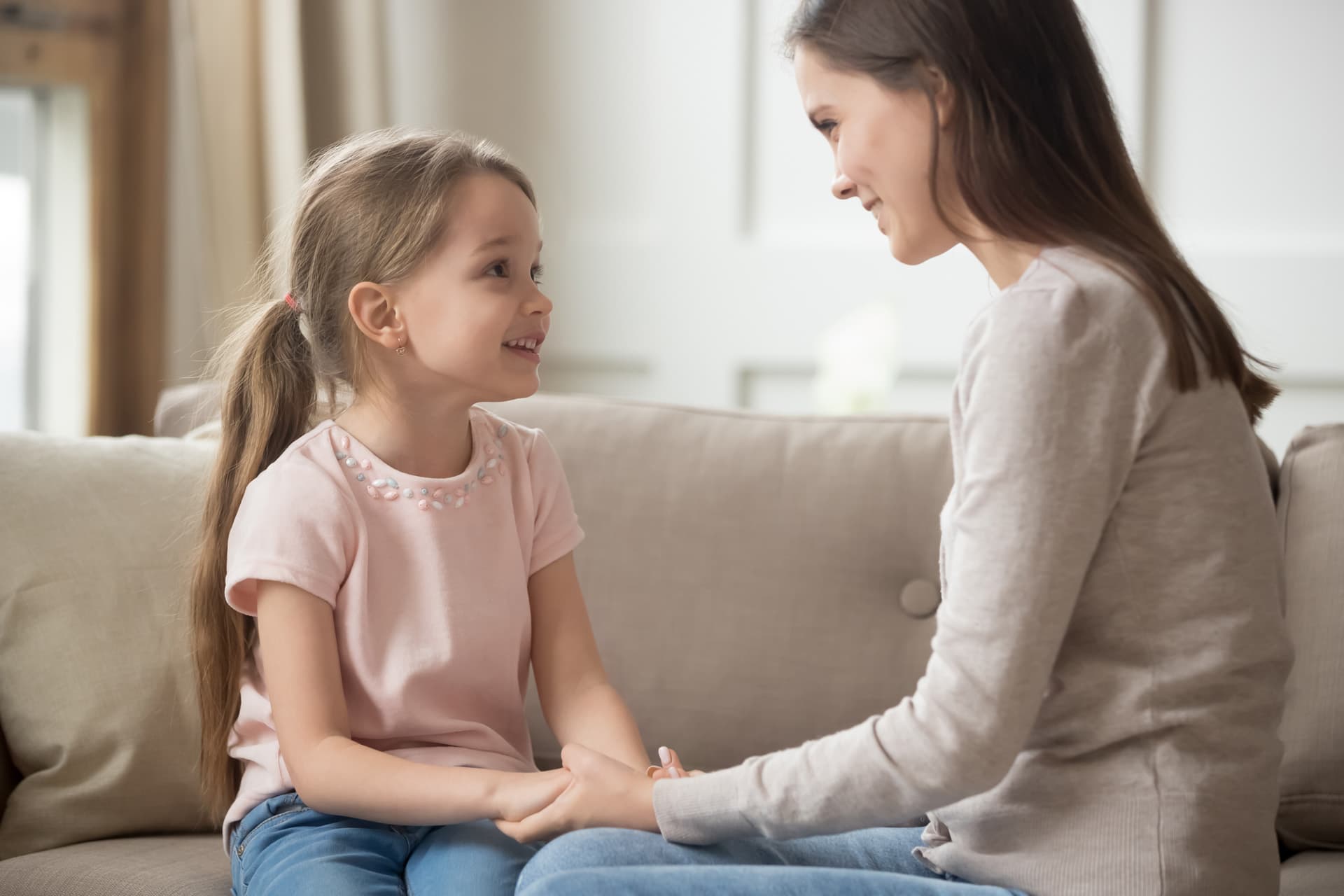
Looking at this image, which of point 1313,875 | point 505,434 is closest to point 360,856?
point 505,434

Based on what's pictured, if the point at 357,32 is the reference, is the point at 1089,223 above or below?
below

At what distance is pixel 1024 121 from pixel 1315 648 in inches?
29.2

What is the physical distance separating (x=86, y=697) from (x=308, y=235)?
505 mm

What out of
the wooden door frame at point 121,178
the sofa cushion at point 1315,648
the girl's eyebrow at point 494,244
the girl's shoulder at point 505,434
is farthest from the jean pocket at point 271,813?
the wooden door frame at point 121,178

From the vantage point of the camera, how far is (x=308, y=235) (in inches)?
48.6

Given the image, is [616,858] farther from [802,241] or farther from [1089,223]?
[802,241]

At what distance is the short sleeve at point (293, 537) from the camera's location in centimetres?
110

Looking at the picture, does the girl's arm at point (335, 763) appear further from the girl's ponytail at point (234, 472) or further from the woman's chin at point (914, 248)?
the woman's chin at point (914, 248)

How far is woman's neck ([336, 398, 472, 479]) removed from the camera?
3.97ft

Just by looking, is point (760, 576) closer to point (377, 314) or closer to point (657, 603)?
point (657, 603)

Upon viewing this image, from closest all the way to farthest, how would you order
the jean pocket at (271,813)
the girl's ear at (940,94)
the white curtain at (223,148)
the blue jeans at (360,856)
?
the girl's ear at (940,94) < the blue jeans at (360,856) < the jean pocket at (271,813) < the white curtain at (223,148)

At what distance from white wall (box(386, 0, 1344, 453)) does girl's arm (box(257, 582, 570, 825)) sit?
1.58 meters

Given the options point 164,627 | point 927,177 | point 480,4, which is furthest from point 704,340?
point 927,177

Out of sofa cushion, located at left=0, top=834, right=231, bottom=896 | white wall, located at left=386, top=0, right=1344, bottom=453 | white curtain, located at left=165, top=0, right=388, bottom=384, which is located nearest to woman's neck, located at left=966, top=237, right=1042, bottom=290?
sofa cushion, located at left=0, top=834, right=231, bottom=896
